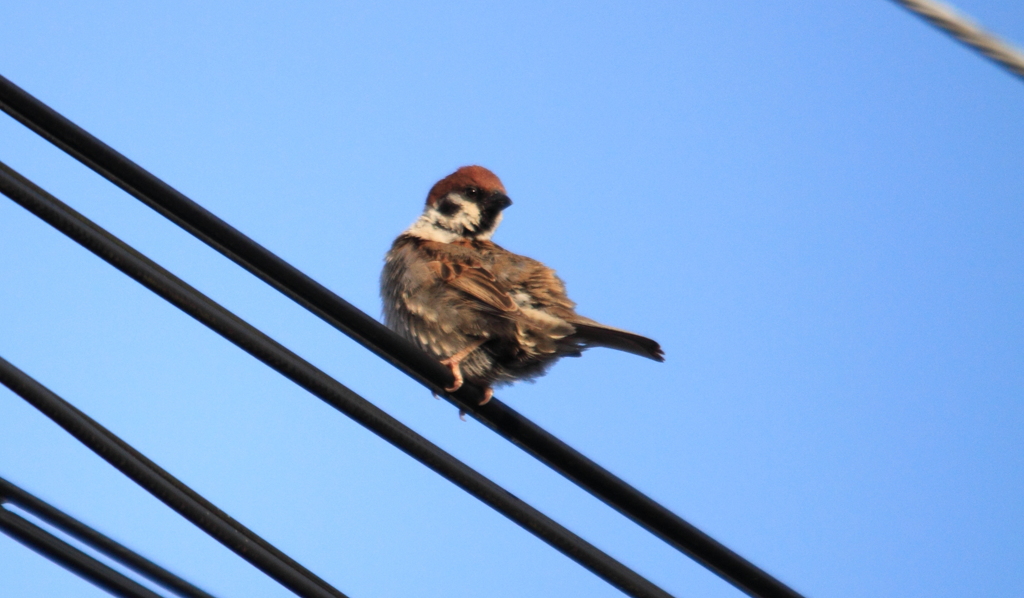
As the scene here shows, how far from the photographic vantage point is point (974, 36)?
81.2 inches

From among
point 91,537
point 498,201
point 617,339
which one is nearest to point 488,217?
point 498,201

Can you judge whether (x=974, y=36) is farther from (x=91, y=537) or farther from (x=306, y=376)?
(x=91, y=537)

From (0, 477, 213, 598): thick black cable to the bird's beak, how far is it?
3.55 metres

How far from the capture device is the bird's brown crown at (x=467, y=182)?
5.95 meters

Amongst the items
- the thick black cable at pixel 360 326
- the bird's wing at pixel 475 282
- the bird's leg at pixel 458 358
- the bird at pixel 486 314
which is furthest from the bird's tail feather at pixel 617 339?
the thick black cable at pixel 360 326

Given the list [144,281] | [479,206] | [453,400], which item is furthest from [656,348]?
[144,281]

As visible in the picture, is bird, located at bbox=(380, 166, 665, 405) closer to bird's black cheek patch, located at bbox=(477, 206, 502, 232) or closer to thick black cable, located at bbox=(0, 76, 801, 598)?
bird's black cheek patch, located at bbox=(477, 206, 502, 232)

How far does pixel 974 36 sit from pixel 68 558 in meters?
2.37

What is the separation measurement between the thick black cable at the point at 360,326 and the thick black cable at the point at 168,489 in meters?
0.22

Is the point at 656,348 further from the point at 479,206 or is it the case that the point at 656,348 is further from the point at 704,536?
the point at 479,206

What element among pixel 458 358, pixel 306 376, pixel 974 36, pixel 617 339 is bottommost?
pixel 306 376

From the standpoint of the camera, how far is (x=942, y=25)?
2.09 m

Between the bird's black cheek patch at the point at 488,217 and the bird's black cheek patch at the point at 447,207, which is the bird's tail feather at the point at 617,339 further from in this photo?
the bird's black cheek patch at the point at 447,207

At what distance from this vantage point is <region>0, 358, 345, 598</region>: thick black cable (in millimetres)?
2404
